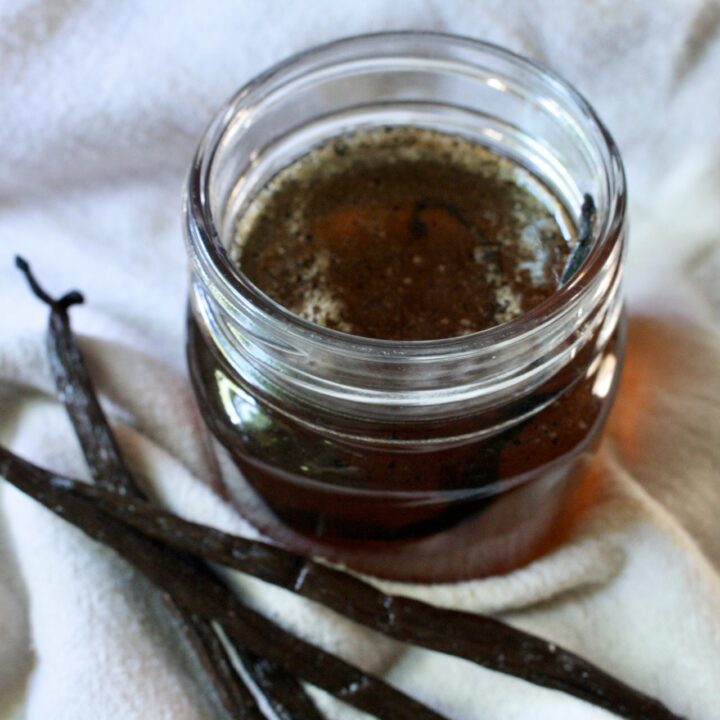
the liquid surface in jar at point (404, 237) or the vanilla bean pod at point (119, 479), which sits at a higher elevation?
the liquid surface in jar at point (404, 237)

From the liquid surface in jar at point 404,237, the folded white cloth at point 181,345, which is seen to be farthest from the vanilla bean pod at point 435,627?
the liquid surface in jar at point 404,237

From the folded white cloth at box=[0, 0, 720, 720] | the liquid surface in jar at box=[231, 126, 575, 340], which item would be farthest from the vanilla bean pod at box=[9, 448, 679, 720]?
the liquid surface in jar at box=[231, 126, 575, 340]

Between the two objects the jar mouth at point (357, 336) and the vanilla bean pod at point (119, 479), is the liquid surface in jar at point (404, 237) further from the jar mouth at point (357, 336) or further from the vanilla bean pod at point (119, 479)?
the vanilla bean pod at point (119, 479)

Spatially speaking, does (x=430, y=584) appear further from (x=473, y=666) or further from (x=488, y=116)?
(x=488, y=116)

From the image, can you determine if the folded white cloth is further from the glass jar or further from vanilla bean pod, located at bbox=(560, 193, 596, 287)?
vanilla bean pod, located at bbox=(560, 193, 596, 287)

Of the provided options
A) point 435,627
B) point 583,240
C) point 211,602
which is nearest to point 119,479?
point 211,602

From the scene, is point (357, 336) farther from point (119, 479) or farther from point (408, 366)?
point (119, 479)
